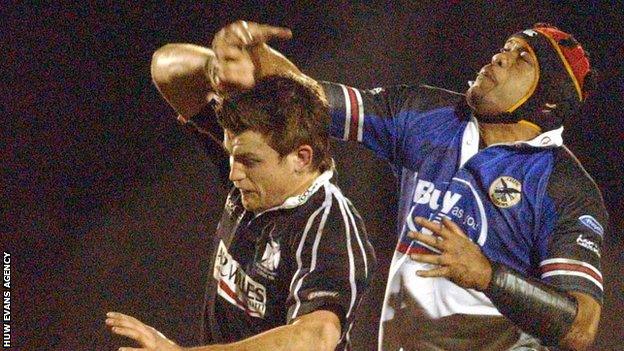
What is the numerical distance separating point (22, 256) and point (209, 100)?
1.16 meters

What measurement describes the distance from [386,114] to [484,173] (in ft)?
0.86

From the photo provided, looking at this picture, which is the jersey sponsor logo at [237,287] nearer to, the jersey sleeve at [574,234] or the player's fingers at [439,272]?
the player's fingers at [439,272]

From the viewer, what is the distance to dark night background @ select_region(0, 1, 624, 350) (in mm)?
2791

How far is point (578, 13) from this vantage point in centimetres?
265

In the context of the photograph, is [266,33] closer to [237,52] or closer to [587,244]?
[237,52]

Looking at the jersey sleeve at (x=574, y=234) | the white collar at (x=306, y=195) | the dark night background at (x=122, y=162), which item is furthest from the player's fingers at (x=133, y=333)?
the dark night background at (x=122, y=162)

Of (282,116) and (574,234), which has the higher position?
(282,116)

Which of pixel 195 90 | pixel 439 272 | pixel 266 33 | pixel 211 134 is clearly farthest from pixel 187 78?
pixel 439 272

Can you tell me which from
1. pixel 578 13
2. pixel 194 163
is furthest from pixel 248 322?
pixel 578 13

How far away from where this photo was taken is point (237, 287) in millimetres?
1829

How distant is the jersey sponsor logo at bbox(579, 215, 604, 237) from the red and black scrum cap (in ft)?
0.74

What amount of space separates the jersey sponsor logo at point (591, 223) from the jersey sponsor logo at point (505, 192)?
0.14m

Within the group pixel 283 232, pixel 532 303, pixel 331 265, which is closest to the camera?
pixel 331 265

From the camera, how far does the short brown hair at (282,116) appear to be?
5.85 feet
